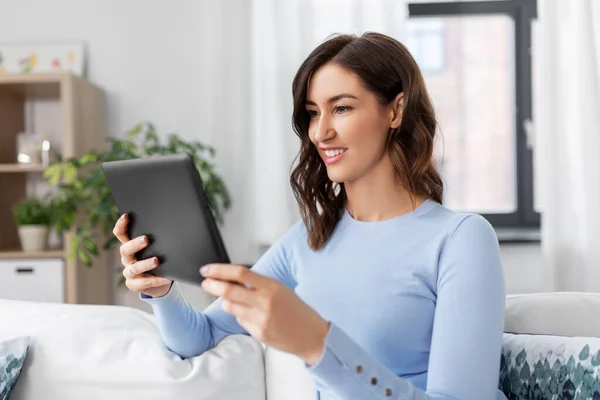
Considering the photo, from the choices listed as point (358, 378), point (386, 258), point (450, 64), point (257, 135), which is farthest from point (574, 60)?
point (358, 378)

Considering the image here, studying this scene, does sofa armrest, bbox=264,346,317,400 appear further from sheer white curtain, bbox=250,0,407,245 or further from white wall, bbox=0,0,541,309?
white wall, bbox=0,0,541,309

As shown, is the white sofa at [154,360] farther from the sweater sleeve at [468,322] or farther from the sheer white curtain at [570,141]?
the sheer white curtain at [570,141]

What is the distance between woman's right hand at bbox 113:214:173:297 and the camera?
118 centimetres

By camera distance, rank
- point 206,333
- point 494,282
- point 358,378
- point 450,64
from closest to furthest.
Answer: point 358,378 < point 494,282 < point 206,333 < point 450,64

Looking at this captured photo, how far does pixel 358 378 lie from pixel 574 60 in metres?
2.43

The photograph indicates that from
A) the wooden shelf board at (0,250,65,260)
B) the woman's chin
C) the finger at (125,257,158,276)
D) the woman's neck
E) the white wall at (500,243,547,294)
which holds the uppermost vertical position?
the woman's chin

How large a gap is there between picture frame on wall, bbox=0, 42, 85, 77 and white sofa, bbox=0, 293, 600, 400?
2.12 metres

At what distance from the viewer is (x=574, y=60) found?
9.94 feet

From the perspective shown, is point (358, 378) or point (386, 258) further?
point (386, 258)

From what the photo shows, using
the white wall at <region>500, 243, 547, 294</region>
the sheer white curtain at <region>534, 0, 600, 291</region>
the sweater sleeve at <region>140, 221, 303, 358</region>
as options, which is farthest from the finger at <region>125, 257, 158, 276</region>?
the white wall at <region>500, 243, 547, 294</region>

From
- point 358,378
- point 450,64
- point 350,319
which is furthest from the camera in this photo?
point 450,64

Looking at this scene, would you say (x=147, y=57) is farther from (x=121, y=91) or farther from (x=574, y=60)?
(x=574, y=60)

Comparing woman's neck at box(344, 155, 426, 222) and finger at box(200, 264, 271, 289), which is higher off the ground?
woman's neck at box(344, 155, 426, 222)

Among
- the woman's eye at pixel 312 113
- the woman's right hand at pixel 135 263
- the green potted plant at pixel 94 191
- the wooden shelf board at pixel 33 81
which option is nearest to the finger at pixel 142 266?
the woman's right hand at pixel 135 263
